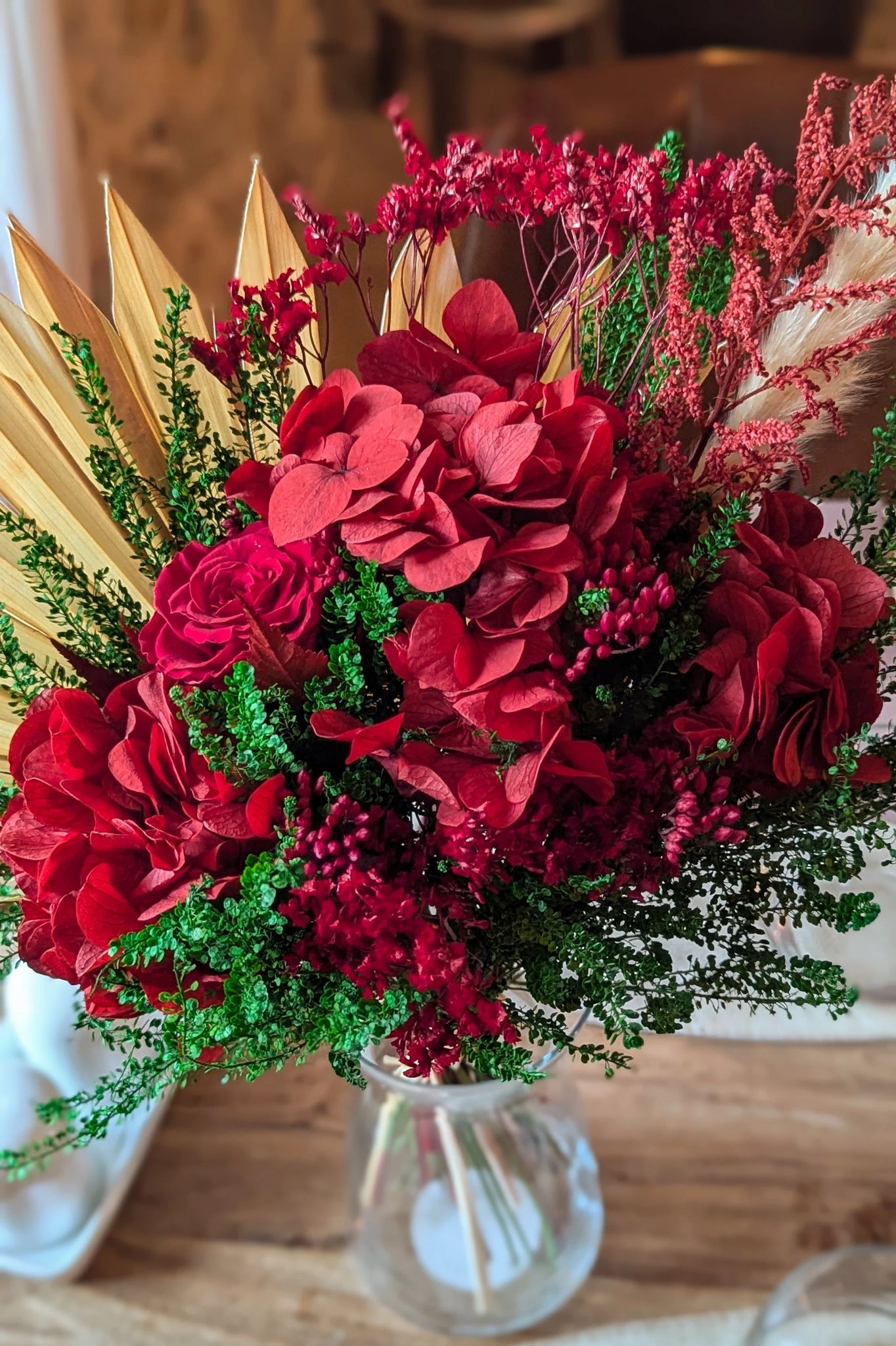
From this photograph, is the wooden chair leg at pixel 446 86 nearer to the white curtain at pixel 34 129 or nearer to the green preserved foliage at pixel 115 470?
the white curtain at pixel 34 129

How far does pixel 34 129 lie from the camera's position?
95cm

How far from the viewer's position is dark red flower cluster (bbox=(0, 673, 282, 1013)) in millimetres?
326

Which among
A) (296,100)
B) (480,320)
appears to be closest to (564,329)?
(480,320)

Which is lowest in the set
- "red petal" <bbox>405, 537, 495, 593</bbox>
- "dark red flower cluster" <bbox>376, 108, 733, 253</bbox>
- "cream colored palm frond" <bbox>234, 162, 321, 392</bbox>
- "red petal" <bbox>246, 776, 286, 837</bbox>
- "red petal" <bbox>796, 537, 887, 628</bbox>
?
"red petal" <bbox>246, 776, 286, 837</bbox>

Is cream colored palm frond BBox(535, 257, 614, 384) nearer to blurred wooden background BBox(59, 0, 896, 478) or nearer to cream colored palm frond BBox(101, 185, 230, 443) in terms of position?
cream colored palm frond BBox(101, 185, 230, 443)

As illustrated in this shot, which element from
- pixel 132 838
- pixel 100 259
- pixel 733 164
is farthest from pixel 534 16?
pixel 132 838

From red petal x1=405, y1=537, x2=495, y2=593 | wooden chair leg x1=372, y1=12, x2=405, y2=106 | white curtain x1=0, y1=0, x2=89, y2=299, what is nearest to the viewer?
red petal x1=405, y1=537, x2=495, y2=593

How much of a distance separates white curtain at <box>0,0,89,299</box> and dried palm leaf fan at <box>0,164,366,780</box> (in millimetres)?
633

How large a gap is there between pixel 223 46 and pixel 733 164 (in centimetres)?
182

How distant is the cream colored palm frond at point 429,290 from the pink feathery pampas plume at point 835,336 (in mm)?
120

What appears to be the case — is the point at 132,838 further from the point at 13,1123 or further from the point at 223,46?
the point at 223,46

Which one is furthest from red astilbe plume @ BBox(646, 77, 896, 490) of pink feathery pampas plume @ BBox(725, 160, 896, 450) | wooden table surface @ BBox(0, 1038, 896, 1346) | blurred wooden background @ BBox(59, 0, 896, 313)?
blurred wooden background @ BBox(59, 0, 896, 313)

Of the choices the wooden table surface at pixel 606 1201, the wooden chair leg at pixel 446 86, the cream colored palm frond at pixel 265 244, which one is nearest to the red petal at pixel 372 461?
the cream colored palm frond at pixel 265 244

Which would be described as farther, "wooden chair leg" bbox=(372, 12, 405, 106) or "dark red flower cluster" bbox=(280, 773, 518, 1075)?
"wooden chair leg" bbox=(372, 12, 405, 106)
